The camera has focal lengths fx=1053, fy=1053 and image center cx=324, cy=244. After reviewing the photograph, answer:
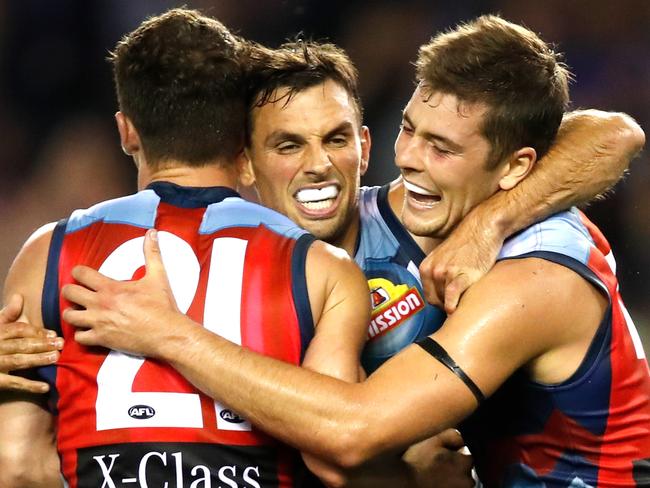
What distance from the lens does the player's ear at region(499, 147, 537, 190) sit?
3.44 metres

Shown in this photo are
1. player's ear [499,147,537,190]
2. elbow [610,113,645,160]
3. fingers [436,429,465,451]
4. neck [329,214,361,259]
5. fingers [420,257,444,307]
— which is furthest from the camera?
neck [329,214,361,259]

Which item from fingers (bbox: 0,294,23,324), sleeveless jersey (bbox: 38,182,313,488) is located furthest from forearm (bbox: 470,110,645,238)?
fingers (bbox: 0,294,23,324)

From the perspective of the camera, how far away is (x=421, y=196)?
356 centimetres

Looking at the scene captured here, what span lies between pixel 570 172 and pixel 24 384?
183cm

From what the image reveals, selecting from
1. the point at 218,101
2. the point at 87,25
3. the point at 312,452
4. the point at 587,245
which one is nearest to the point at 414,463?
the point at 312,452

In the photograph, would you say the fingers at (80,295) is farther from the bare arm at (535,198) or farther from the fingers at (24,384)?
the bare arm at (535,198)

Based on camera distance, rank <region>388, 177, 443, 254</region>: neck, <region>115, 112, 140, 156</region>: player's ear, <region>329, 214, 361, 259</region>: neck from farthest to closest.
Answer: <region>329, 214, 361, 259</region>: neck
<region>388, 177, 443, 254</region>: neck
<region>115, 112, 140, 156</region>: player's ear

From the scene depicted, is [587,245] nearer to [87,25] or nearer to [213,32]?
[213,32]

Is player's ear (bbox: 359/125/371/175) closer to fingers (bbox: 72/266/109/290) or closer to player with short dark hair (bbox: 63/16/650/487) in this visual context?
player with short dark hair (bbox: 63/16/650/487)

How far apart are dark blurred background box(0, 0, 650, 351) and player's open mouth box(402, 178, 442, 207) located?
3694mm

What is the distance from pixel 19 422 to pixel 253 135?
144cm

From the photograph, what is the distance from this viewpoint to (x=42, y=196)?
7309mm

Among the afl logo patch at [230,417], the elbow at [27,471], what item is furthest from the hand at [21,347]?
the afl logo patch at [230,417]

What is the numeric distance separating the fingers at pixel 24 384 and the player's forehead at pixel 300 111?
1386mm
